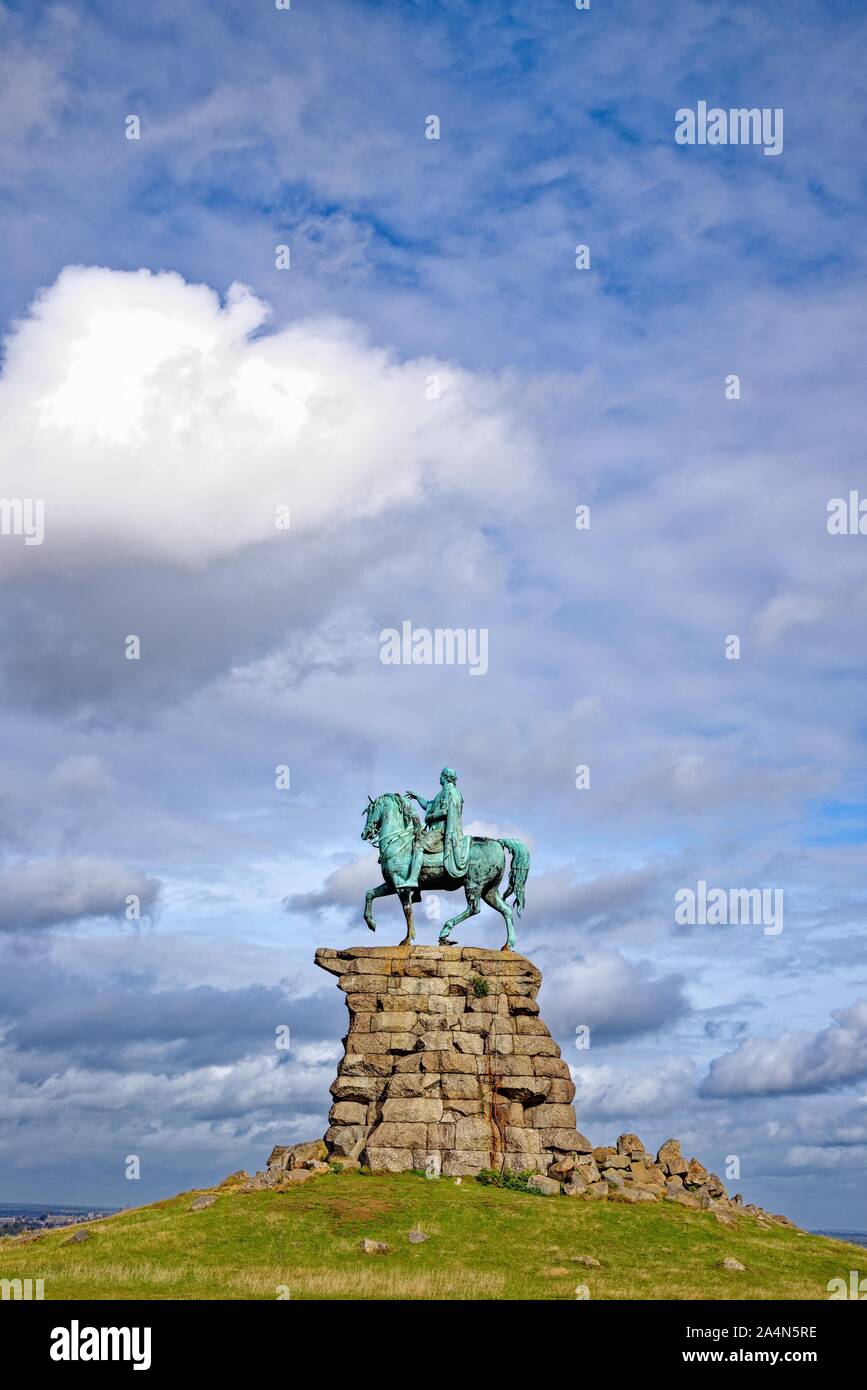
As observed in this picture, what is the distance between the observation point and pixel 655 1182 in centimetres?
4428

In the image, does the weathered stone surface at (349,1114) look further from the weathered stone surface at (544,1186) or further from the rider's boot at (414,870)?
the rider's boot at (414,870)

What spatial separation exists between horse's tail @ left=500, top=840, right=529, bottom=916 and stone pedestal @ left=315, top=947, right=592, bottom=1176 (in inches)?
93.7

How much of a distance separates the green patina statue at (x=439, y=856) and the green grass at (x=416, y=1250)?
9669 millimetres

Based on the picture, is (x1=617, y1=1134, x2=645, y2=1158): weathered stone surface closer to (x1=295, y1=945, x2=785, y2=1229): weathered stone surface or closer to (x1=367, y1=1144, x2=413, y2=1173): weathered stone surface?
(x1=295, y1=945, x2=785, y2=1229): weathered stone surface

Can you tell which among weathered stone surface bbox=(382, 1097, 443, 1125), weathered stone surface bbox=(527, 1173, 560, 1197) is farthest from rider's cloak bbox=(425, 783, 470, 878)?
weathered stone surface bbox=(527, 1173, 560, 1197)

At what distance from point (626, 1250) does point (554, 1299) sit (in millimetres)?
7383

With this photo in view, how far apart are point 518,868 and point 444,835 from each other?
2.88 m

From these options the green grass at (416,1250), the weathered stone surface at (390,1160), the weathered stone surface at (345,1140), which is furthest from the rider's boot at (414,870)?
the green grass at (416,1250)

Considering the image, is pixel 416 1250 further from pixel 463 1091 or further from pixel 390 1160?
pixel 463 1091

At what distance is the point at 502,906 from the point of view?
48.0m

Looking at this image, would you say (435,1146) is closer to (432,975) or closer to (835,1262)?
(432,975)

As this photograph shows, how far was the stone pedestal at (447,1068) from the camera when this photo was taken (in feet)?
141
